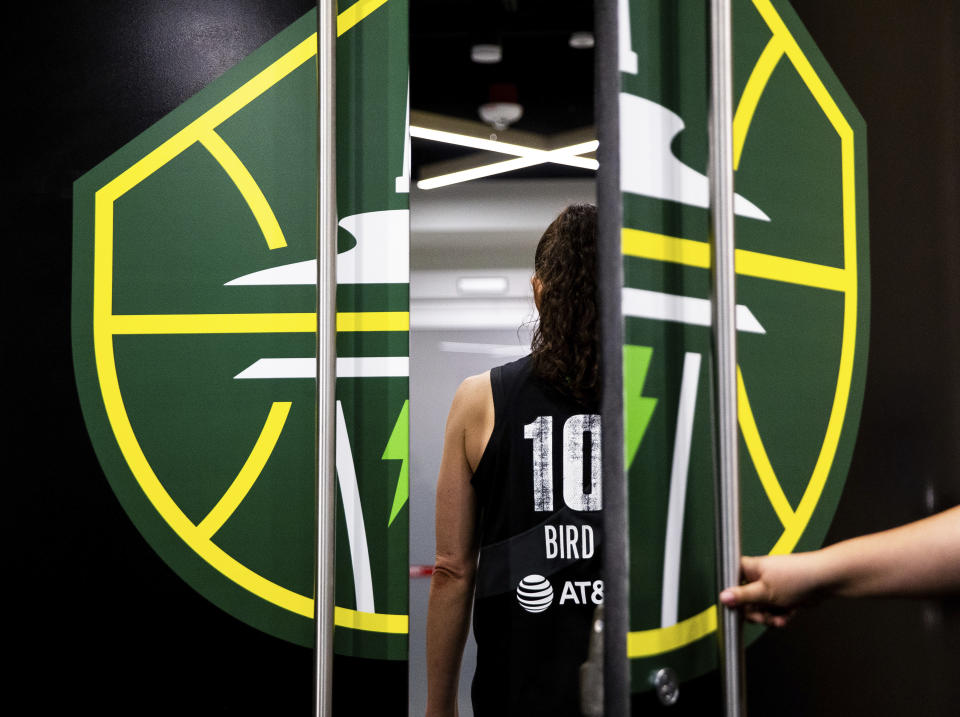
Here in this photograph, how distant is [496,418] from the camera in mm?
1431

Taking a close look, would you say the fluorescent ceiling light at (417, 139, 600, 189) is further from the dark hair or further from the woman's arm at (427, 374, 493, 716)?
the woman's arm at (427, 374, 493, 716)

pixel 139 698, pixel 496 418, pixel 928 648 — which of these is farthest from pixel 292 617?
pixel 928 648

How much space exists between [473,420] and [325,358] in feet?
1.72

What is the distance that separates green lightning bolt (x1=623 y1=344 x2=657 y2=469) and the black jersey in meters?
0.54

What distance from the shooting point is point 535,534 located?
4.70ft

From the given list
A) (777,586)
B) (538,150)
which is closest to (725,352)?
(777,586)

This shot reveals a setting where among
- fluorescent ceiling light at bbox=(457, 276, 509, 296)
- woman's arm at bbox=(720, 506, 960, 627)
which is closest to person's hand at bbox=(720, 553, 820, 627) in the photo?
woman's arm at bbox=(720, 506, 960, 627)

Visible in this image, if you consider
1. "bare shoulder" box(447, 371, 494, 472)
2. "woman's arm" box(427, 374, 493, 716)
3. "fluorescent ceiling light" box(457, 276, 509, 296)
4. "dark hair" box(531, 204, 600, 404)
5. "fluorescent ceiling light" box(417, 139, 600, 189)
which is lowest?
"woman's arm" box(427, 374, 493, 716)

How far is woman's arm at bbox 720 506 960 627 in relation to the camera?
0.93m

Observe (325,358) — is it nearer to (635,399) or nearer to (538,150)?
(635,399)

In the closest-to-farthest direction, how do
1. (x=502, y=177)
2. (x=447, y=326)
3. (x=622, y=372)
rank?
1. (x=622, y=372)
2. (x=447, y=326)
3. (x=502, y=177)

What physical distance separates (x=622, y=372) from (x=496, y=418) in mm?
579

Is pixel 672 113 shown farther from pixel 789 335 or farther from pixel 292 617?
pixel 292 617

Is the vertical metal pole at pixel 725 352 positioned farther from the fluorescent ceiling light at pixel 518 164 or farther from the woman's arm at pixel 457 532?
the fluorescent ceiling light at pixel 518 164
